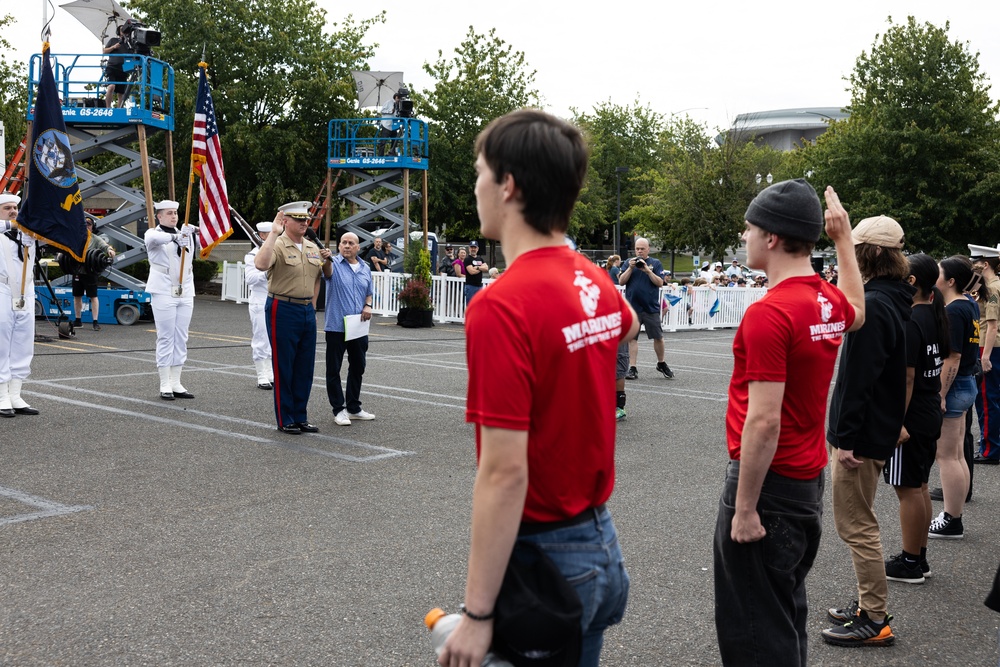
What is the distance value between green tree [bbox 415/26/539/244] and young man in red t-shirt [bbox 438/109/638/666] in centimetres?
3430

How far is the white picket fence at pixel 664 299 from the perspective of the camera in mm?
22766

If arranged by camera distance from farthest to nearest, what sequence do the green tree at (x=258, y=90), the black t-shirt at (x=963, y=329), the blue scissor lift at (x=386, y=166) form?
the green tree at (x=258, y=90), the blue scissor lift at (x=386, y=166), the black t-shirt at (x=963, y=329)

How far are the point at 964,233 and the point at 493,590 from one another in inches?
1632

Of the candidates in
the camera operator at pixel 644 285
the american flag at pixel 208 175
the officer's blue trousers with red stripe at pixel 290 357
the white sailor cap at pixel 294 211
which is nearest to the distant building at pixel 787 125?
the camera operator at pixel 644 285

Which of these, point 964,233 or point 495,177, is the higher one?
point 964,233

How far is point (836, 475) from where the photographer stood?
420cm

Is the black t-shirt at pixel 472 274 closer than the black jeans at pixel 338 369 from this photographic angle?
No

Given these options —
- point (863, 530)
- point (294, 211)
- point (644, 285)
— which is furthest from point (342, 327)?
point (863, 530)

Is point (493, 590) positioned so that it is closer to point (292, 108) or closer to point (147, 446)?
point (147, 446)

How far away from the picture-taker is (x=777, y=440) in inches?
116

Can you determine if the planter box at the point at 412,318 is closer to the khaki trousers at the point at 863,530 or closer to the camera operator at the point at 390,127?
the camera operator at the point at 390,127

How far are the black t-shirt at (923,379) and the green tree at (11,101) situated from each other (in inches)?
1367

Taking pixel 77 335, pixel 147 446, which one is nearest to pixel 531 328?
pixel 147 446

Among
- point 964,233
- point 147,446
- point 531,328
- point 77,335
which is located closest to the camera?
point 531,328
